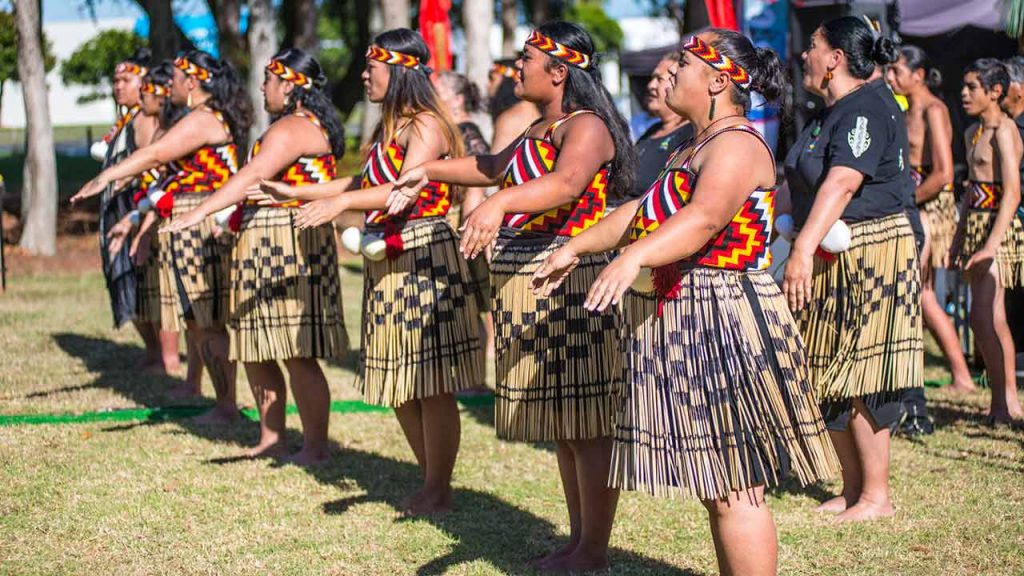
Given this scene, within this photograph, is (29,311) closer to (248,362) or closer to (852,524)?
(248,362)

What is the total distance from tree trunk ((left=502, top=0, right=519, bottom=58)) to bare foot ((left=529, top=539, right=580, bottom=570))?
2162cm

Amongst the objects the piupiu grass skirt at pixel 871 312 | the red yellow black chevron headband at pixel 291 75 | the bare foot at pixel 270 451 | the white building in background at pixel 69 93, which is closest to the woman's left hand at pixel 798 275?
the piupiu grass skirt at pixel 871 312

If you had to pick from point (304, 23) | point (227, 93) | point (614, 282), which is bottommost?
point (614, 282)

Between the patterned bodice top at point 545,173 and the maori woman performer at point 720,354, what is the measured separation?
0.71 m

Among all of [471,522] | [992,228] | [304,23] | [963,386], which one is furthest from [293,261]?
[304,23]

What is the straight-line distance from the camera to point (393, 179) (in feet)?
15.4

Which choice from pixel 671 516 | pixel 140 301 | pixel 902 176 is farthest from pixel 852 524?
pixel 140 301

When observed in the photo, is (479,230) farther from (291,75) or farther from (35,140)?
(35,140)

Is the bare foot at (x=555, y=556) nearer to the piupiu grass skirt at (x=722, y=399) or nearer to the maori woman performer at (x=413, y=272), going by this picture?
the maori woman performer at (x=413, y=272)

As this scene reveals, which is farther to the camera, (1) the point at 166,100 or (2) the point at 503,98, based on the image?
(2) the point at 503,98

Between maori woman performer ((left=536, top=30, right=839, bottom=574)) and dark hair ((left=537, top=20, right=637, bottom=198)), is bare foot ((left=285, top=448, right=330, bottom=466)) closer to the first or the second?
dark hair ((left=537, top=20, right=637, bottom=198))

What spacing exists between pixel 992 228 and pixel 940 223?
133 centimetres

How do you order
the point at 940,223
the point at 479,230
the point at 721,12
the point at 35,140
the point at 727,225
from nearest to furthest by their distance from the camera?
the point at 727,225 → the point at 479,230 → the point at 940,223 → the point at 721,12 → the point at 35,140

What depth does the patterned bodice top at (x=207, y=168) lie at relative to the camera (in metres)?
6.03
